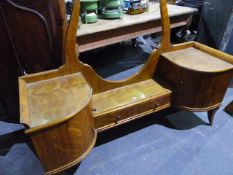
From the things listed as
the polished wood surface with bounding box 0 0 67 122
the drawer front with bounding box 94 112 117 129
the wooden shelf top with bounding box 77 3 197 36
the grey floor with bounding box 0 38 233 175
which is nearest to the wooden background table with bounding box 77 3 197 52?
the wooden shelf top with bounding box 77 3 197 36

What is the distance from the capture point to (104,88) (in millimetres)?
1183

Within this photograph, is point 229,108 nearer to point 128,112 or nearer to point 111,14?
point 128,112

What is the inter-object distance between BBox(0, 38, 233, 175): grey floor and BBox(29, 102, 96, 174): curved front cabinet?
0.79 feet

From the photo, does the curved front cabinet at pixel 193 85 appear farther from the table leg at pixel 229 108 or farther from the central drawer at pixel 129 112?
the table leg at pixel 229 108

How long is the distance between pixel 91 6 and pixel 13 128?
982 millimetres

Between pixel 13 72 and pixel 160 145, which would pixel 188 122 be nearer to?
pixel 160 145

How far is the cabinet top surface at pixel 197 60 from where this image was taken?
1077mm

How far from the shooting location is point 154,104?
1.18m

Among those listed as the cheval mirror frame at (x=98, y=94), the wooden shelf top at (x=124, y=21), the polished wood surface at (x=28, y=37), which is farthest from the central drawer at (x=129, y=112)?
the wooden shelf top at (x=124, y=21)

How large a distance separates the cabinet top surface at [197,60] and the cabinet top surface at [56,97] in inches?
23.1

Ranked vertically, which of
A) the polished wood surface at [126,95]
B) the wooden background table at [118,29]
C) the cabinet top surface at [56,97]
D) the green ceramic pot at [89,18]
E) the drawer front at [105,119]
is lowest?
the drawer front at [105,119]

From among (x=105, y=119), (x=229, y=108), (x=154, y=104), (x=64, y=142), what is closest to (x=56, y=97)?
(x=64, y=142)

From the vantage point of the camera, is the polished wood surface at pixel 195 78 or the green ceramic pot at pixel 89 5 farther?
the green ceramic pot at pixel 89 5

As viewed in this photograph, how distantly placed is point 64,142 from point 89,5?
85 cm
